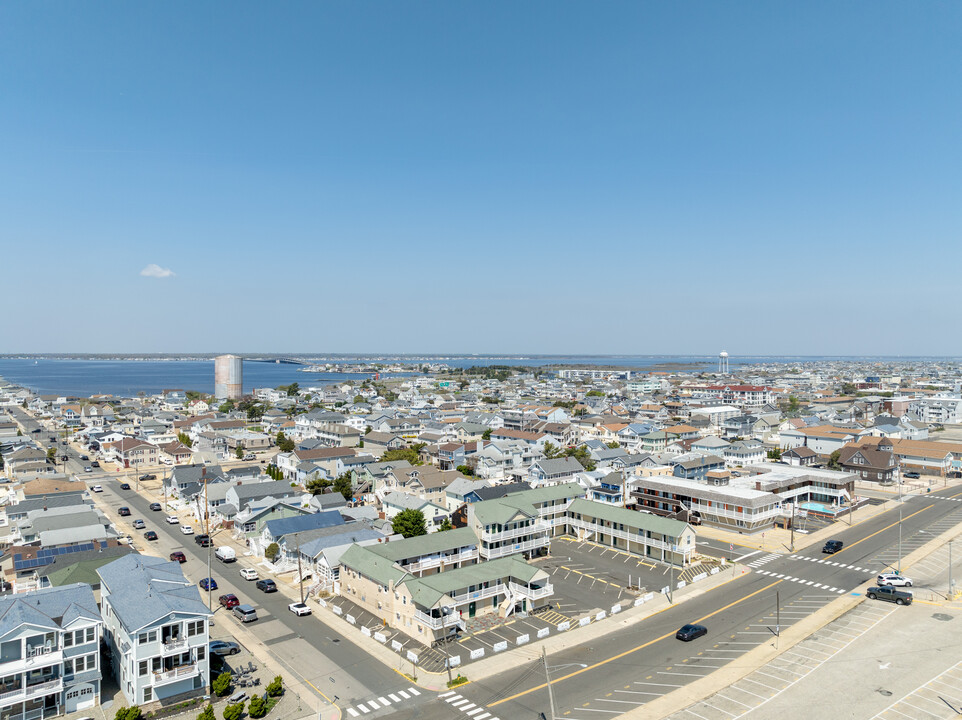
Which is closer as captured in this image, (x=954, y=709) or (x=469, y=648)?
(x=954, y=709)

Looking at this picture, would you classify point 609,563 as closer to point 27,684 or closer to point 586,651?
point 586,651

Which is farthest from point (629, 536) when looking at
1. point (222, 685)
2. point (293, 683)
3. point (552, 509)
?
point (222, 685)

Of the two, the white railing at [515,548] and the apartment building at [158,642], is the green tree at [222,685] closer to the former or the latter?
the apartment building at [158,642]

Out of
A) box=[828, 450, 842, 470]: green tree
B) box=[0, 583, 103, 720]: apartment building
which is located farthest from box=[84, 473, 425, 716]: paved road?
box=[828, 450, 842, 470]: green tree

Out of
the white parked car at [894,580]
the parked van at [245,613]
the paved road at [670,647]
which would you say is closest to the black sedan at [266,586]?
the parked van at [245,613]

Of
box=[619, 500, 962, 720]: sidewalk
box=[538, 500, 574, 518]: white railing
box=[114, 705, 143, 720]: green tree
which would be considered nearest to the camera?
box=[114, 705, 143, 720]: green tree

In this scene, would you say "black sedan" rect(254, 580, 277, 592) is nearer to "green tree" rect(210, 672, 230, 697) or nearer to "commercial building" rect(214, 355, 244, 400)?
"green tree" rect(210, 672, 230, 697)

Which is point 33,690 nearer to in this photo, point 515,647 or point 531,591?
point 515,647

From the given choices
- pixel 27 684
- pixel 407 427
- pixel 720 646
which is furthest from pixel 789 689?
pixel 407 427
